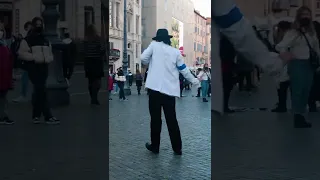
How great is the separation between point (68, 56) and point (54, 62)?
121 millimetres

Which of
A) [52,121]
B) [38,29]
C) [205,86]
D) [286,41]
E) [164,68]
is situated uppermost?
[38,29]

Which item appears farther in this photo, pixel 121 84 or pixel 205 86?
pixel 121 84

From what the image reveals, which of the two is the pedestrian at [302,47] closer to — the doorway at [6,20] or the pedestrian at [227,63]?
the pedestrian at [227,63]

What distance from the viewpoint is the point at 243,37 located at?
334 centimetres

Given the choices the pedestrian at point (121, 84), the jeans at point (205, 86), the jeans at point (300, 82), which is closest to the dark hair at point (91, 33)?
the jeans at point (300, 82)

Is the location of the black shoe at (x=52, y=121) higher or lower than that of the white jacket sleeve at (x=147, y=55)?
lower

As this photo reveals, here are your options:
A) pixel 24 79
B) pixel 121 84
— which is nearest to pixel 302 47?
pixel 24 79

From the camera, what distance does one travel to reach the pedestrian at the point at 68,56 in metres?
3.61

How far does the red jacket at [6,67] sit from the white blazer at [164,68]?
2408 millimetres

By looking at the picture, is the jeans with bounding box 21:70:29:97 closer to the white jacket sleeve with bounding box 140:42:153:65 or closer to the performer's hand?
the performer's hand

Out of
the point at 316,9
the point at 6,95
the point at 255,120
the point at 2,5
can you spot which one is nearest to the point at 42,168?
the point at 6,95

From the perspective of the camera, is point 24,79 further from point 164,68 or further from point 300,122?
point 164,68

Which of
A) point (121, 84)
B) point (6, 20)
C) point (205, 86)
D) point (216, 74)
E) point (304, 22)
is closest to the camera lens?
point (304, 22)

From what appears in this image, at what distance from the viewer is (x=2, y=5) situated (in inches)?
138
